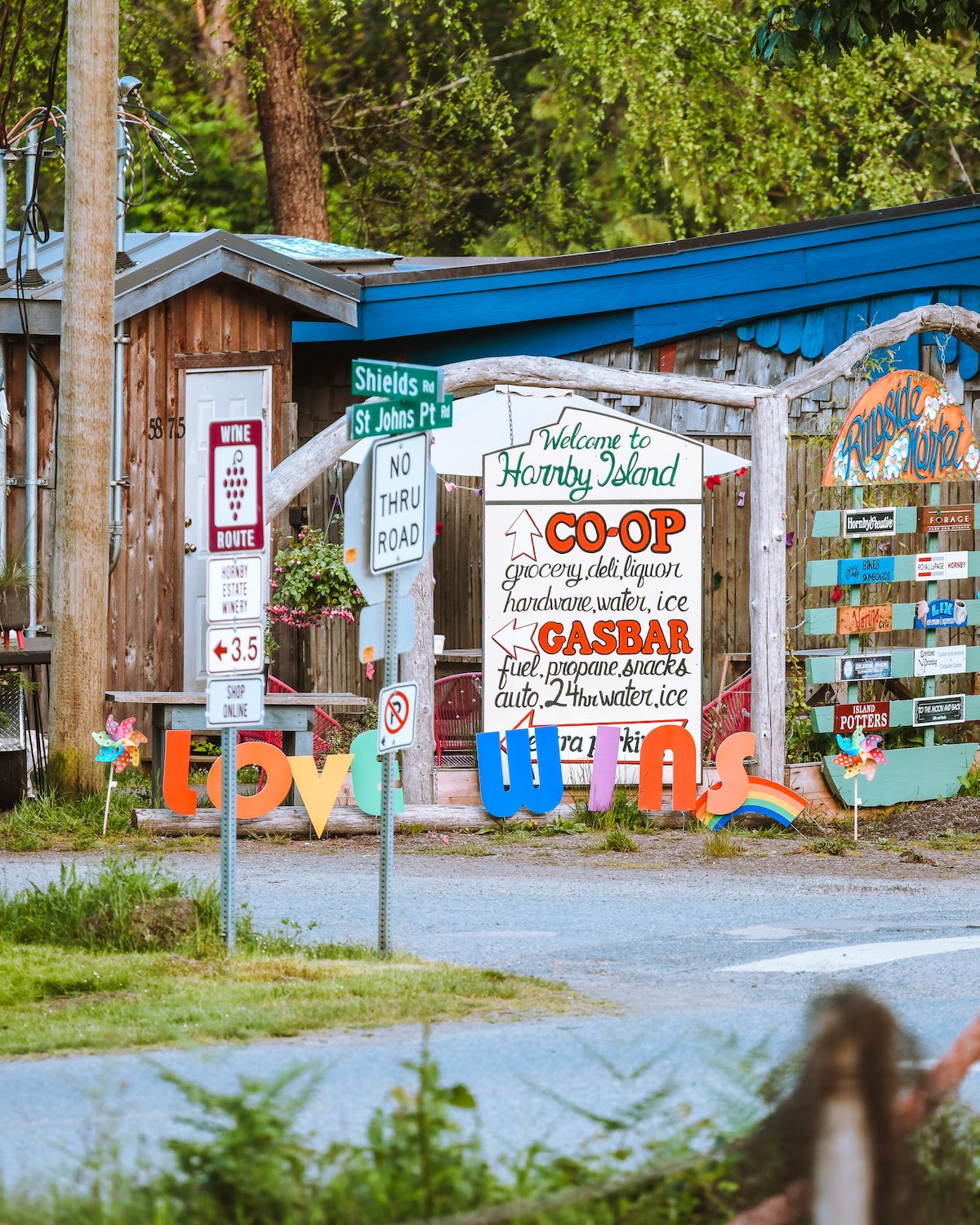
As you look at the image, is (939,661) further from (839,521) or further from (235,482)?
(235,482)

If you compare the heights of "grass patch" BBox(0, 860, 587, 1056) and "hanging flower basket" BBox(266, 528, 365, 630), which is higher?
"hanging flower basket" BBox(266, 528, 365, 630)

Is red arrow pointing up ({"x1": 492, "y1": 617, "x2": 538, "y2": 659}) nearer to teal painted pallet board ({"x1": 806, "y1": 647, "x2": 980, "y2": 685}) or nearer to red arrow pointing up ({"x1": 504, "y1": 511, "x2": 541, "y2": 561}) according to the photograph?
red arrow pointing up ({"x1": 504, "y1": 511, "x2": 541, "y2": 561})

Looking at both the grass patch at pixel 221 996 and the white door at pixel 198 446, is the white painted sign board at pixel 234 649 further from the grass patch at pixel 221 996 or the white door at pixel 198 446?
A: the white door at pixel 198 446

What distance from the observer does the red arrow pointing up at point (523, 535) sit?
11.8 metres

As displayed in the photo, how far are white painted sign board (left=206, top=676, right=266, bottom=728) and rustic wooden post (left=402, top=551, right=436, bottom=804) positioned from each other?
4028 mm

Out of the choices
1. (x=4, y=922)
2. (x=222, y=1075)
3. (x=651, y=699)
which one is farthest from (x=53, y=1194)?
(x=651, y=699)

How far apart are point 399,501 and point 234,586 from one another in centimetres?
76

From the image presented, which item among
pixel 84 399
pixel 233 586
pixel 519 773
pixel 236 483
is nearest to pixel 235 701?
pixel 233 586

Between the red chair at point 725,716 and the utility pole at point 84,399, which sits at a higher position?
the utility pole at point 84,399

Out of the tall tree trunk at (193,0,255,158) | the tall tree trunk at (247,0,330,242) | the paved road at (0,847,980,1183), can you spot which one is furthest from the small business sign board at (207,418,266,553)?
the tall tree trunk at (193,0,255,158)

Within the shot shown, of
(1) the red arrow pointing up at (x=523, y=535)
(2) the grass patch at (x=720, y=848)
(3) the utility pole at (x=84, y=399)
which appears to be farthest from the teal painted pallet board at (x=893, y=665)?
(3) the utility pole at (x=84, y=399)

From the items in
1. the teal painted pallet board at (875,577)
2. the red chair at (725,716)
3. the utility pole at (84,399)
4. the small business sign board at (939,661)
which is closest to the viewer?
the utility pole at (84,399)

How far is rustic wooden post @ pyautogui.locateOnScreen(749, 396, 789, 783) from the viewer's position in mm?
11734

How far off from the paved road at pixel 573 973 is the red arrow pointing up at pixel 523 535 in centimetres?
221
